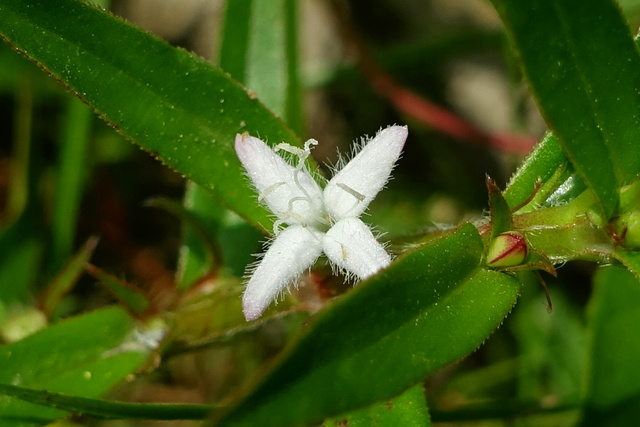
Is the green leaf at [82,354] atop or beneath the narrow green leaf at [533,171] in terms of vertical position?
atop

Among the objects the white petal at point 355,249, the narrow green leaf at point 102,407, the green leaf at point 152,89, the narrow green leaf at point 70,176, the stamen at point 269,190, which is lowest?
the narrow green leaf at point 102,407

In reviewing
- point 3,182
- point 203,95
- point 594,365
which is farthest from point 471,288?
point 3,182

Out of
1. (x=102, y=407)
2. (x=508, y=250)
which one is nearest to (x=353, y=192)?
(x=508, y=250)

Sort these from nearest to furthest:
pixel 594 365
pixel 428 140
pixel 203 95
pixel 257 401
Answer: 1. pixel 257 401
2. pixel 203 95
3. pixel 594 365
4. pixel 428 140

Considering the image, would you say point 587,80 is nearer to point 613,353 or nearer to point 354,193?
point 354,193

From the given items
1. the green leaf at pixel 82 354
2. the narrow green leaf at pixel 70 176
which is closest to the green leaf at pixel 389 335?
the green leaf at pixel 82 354

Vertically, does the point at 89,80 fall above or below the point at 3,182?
below

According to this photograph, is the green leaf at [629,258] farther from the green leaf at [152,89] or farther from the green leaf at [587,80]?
the green leaf at [152,89]

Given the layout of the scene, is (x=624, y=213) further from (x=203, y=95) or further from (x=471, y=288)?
(x=203, y=95)
